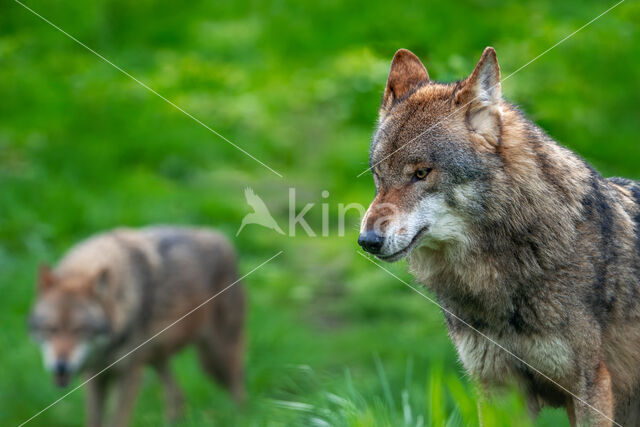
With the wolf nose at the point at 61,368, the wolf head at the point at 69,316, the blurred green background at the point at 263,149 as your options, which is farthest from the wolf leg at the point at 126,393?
the wolf nose at the point at 61,368

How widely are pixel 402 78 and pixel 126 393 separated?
184 inches

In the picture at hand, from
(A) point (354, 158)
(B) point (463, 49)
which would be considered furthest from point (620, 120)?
(A) point (354, 158)

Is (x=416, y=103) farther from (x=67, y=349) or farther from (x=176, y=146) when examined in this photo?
(x=176, y=146)

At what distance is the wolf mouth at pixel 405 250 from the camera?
→ 3635 millimetres

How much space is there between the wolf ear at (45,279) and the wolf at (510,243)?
4.66m

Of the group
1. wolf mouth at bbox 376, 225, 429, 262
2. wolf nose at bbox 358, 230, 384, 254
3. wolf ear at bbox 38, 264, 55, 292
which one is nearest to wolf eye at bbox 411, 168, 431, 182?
wolf mouth at bbox 376, 225, 429, 262

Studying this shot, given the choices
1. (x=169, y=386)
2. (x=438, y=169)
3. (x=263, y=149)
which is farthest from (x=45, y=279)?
(x=263, y=149)

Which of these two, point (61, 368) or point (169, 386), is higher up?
point (61, 368)

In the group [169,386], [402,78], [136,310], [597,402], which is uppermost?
[402,78]

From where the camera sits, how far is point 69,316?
7574 mm

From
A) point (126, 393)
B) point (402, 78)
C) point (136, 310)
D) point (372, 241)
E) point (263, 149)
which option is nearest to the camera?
point (372, 241)

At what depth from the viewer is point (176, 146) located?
1344cm

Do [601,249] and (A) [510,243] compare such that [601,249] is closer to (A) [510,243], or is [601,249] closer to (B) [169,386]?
(A) [510,243]

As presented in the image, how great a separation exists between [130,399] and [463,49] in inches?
170
